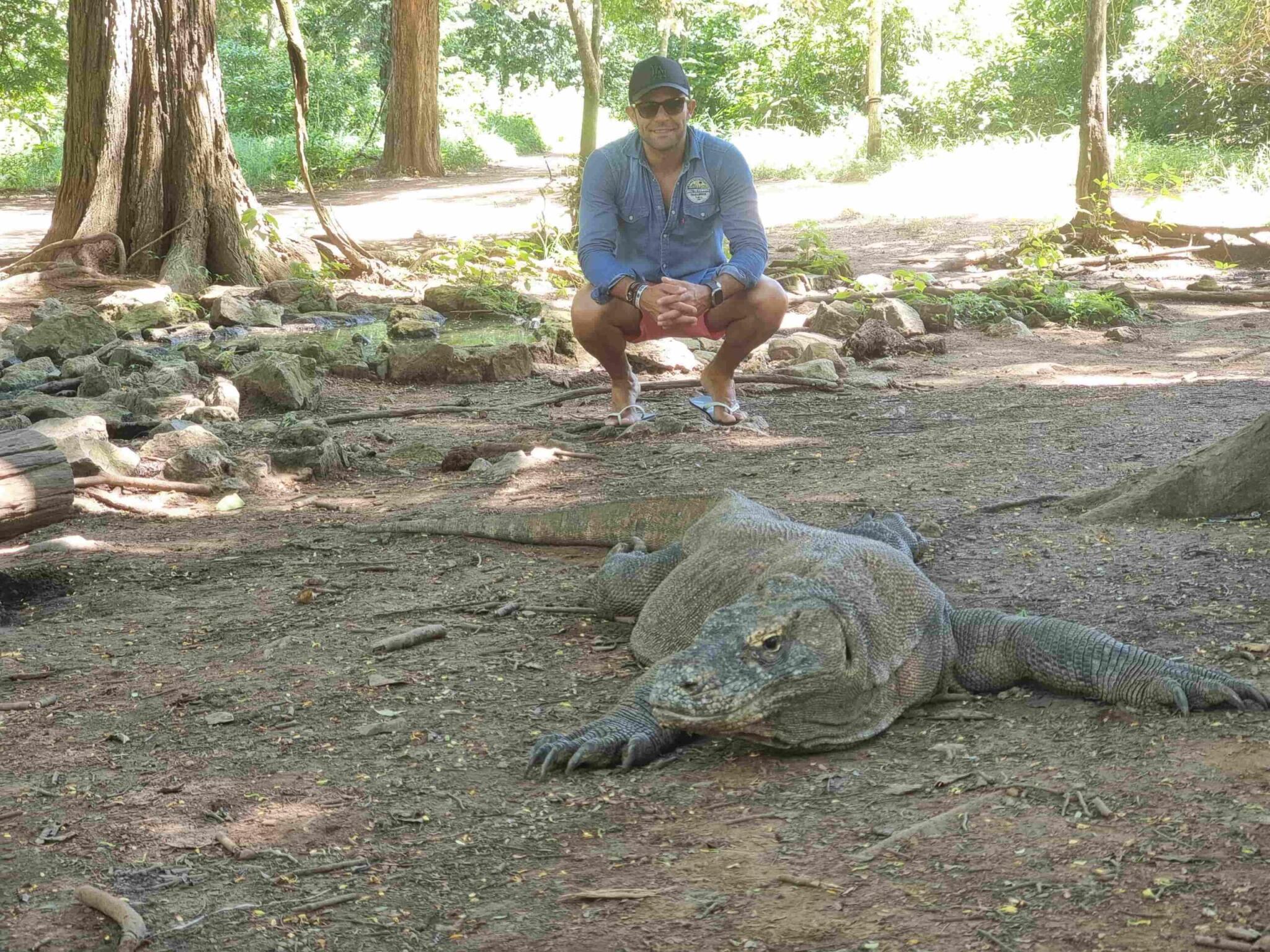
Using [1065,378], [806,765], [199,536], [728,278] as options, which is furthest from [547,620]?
[1065,378]


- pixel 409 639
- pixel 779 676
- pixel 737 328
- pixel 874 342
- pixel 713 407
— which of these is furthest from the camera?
pixel 874 342

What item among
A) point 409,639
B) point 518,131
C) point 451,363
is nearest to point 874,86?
point 518,131

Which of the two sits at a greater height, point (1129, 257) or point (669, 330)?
point (1129, 257)

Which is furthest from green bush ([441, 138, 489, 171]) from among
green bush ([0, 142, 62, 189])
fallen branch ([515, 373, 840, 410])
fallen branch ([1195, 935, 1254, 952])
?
fallen branch ([1195, 935, 1254, 952])

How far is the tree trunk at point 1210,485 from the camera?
4.14 meters

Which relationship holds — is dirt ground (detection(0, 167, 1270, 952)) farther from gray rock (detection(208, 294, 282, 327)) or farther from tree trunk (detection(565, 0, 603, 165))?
tree trunk (detection(565, 0, 603, 165))

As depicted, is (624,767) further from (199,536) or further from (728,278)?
(728,278)

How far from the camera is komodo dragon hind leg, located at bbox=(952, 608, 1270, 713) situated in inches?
111

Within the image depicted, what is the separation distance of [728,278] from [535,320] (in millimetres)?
3281

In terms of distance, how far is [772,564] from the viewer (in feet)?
11.0

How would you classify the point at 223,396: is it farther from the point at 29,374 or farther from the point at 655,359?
the point at 655,359

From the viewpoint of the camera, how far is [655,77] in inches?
228

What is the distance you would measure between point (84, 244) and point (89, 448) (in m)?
5.43

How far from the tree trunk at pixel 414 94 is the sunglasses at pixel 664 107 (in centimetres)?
1741
